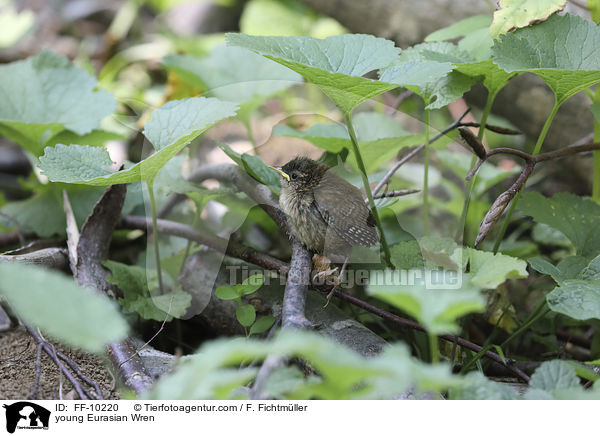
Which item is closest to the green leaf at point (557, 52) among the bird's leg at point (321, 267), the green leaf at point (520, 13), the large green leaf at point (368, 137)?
the green leaf at point (520, 13)

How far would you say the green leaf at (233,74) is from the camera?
110 inches

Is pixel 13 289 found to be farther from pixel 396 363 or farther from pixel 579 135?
pixel 579 135

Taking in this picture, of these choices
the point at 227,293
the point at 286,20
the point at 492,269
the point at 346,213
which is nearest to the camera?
the point at 492,269

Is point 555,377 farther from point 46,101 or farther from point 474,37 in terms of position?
point 46,101

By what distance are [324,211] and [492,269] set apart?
67 cm

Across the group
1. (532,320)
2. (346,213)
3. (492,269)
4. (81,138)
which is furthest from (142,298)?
(532,320)

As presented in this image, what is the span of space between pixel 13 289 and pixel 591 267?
4.85 ft

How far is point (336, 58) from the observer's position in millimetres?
1659

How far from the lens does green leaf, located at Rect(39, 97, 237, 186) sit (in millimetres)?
1537

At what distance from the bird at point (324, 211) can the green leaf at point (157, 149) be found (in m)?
0.42

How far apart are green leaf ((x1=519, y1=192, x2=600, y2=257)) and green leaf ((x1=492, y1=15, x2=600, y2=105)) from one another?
378 mm

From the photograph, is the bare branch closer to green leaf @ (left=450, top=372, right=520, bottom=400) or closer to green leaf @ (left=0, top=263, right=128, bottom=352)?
green leaf @ (left=450, top=372, right=520, bottom=400)

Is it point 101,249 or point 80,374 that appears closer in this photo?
point 80,374

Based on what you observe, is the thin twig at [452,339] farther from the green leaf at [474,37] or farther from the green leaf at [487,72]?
the green leaf at [474,37]
